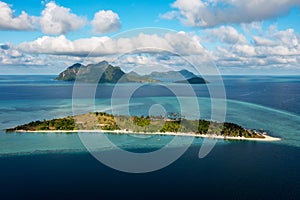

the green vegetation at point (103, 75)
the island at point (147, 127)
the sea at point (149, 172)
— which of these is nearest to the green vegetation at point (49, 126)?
the island at point (147, 127)

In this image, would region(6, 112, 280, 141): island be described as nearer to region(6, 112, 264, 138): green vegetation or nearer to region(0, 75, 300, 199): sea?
region(6, 112, 264, 138): green vegetation

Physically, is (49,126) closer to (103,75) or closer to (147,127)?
(147,127)

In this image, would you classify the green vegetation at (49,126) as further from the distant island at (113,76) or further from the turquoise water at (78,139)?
the distant island at (113,76)

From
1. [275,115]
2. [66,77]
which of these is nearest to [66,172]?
[275,115]

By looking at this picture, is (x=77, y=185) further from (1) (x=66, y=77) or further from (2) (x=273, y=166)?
(1) (x=66, y=77)

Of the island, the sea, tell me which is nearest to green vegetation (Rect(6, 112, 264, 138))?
the island

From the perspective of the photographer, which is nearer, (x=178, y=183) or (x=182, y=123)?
(x=178, y=183)

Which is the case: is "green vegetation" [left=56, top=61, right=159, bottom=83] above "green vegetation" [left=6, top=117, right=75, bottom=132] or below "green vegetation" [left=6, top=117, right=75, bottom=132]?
above
